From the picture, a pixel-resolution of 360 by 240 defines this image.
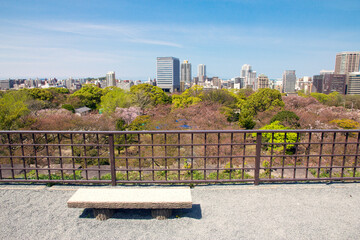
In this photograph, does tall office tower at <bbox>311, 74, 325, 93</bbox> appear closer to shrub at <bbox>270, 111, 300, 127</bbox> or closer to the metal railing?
shrub at <bbox>270, 111, 300, 127</bbox>


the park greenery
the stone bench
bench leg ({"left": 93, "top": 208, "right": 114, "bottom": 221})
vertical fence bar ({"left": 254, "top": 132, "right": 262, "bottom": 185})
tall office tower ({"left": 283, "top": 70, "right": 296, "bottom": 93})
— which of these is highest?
tall office tower ({"left": 283, "top": 70, "right": 296, "bottom": 93})

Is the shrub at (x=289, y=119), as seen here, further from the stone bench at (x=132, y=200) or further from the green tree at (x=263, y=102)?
the stone bench at (x=132, y=200)

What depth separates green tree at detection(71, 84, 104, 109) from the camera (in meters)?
39.4

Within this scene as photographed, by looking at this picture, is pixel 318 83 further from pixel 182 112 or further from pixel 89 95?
pixel 182 112

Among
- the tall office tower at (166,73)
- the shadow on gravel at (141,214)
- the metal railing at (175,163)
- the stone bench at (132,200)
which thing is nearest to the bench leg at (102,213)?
the stone bench at (132,200)

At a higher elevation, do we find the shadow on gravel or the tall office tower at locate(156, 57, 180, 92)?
the tall office tower at locate(156, 57, 180, 92)

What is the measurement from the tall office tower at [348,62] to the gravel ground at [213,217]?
15919cm

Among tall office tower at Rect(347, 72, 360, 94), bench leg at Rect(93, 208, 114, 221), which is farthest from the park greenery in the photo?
A: tall office tower at Rect(347, 72, 360, 94)

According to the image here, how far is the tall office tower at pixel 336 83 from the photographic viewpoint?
9594cm

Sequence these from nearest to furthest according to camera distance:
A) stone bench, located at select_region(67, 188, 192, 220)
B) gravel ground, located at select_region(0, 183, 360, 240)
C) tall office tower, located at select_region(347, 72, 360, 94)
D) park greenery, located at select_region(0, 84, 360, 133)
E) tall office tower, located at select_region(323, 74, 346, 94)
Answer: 1. gravel ground, located at select_region(0, 183, 360, 240)
2. stone bench, located at select_region(67, 188, 192, 220)
3. park greenery, located at select_region(0, 84, 360, 133)
4. tall office tower, located at select_region(347, 72, 360, 94)
5. tall office tower, located at select_region(323, 74, 346, 94)

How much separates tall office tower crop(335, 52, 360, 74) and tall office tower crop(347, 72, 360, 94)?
1690 inches

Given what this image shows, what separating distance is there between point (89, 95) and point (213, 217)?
4055cm

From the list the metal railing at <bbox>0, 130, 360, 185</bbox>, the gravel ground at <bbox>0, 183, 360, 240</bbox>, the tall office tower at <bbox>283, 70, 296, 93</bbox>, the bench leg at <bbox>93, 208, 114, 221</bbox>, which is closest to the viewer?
the gravel ground at <bbox>0, 183, 360, 240</bbox>

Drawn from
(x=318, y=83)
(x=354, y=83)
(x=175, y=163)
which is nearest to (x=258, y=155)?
(x=175, y=163)
